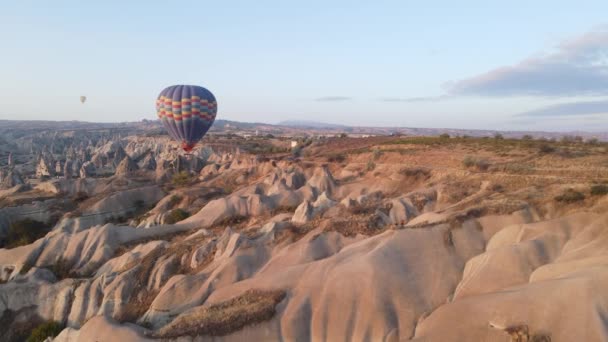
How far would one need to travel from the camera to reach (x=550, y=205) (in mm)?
20562

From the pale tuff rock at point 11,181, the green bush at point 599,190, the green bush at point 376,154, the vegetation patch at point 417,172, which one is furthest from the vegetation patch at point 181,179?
the green bush at point 599,190

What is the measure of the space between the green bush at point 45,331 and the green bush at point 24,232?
17.9m

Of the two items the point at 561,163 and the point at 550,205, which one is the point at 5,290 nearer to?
the point at 550,205

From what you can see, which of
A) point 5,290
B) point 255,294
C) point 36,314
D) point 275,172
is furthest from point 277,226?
point 275,172

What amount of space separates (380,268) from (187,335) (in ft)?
25.8

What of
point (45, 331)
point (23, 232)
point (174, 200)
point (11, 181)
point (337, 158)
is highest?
point (337, 158)

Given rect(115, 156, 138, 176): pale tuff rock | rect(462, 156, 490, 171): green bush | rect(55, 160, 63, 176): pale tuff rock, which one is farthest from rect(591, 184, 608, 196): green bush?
rect(55, 160, 63, 176): pale tuff rock

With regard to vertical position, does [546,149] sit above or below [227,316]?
above

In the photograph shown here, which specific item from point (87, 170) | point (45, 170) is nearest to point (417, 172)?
point (87, 170)

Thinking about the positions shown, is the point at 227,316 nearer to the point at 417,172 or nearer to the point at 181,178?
the point at 417,172

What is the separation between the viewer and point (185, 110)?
49844 mm

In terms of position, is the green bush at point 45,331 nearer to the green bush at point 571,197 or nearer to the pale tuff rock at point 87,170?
the green bush at point 571,197

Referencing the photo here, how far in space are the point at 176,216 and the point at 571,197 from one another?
2965 centimetres

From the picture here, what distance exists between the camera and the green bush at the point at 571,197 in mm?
20272
